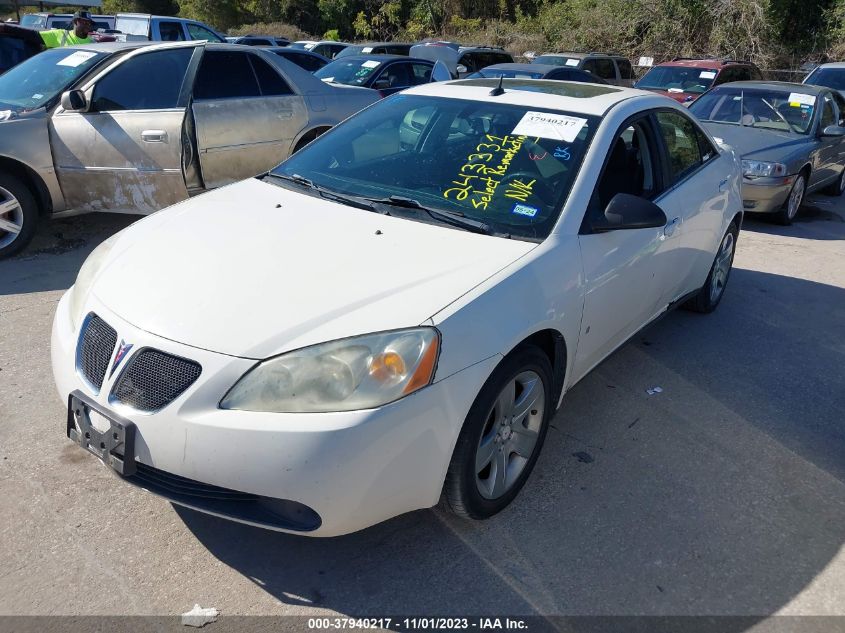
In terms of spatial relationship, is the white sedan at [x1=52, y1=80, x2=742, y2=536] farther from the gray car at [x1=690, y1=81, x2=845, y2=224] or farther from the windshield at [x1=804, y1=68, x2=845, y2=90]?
the windshield at [x1=804, y1=68, x2=845, y2=90]

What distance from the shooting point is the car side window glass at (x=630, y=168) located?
344cm

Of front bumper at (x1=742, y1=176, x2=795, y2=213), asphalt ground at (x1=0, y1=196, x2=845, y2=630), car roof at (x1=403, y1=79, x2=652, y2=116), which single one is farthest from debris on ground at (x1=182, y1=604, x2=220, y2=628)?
front bumper at (x1=742, y1=176, x2=795, y2=213)

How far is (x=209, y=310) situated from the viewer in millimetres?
2510

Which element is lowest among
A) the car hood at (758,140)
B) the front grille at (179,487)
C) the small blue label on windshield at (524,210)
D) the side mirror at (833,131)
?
the front grille at (179,487)

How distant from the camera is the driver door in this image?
5.78 metres

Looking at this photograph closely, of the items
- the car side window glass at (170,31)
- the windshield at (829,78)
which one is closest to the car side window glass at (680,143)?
the windshield at (829,78)

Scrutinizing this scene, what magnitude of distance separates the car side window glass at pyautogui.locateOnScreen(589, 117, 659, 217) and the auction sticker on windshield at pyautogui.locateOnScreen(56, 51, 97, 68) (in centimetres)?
477

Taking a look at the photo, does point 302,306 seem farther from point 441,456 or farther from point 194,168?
Answer: point 194,168

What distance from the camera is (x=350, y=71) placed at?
37.0 ft

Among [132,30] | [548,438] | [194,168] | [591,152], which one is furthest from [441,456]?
[132,30]

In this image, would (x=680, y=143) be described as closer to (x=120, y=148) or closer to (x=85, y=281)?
(x=85, y=281)

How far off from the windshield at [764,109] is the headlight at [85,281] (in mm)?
8188

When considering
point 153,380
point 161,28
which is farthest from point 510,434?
point 161,28

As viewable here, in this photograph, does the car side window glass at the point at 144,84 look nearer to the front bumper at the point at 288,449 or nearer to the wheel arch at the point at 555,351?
the front bumper at the point at 288,449
